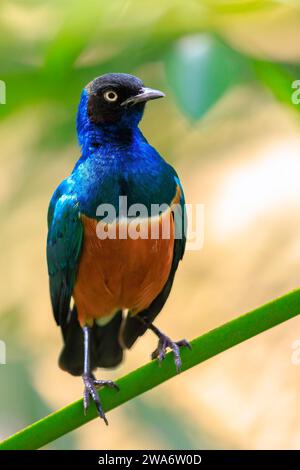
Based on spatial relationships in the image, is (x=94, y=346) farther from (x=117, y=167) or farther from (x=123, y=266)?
(x=117, y=167)

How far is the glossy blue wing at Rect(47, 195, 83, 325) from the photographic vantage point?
2.40 meters

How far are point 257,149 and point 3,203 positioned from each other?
1.11 m

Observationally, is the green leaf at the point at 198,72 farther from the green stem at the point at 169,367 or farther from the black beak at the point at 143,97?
the green stem at the point at 169,367

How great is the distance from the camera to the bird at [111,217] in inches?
91.4

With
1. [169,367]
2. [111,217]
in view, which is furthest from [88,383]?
[169,367]

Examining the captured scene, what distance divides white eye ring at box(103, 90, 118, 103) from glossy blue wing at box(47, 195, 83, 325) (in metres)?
0.32

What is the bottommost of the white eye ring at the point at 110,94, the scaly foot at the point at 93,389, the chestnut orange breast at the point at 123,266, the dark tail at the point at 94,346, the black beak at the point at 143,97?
the scaly foot at the point at 93,389

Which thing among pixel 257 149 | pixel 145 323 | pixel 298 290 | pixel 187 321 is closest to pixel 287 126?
pixel 257 149

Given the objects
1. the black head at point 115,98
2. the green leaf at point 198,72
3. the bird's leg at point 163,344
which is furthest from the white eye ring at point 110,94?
the bird's leg at point 163,344

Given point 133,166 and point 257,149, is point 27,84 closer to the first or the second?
point 133,166

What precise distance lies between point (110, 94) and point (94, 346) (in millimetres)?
899

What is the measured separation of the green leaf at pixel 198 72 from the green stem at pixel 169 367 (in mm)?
806

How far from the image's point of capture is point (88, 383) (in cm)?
235

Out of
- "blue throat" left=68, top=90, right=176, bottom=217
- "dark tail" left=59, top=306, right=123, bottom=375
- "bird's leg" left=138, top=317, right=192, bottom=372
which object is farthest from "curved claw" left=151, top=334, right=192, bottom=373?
"blue throat" left=68, top=90, right=176, bottom=217
